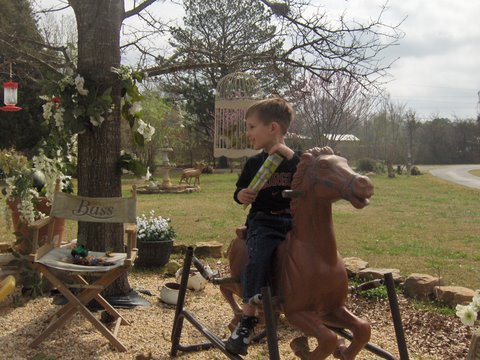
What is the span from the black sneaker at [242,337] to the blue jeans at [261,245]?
171mm

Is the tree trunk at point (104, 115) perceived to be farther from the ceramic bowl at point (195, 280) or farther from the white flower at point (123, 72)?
the ceramic bowl at point (195, 280)

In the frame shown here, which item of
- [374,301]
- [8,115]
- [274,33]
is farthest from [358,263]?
[8,115]

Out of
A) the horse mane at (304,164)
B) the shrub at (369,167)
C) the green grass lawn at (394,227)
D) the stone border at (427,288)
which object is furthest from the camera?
the shrub at (369,167)

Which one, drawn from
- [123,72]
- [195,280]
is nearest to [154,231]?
[195,280]

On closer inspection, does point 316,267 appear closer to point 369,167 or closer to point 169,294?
point 169,294

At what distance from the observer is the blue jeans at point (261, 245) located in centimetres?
304

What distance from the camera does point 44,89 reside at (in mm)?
4980

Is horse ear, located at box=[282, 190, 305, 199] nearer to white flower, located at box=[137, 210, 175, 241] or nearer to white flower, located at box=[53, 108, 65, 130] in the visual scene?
white flower, located at box=[53, 108, 65, 130]

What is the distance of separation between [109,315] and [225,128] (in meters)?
3.10

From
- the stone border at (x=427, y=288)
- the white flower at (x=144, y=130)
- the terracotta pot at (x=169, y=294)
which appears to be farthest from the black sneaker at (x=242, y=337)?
the white flower at (x=144, y=130)

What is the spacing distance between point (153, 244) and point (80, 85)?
2.67 meters

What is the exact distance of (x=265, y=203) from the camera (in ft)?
10.7

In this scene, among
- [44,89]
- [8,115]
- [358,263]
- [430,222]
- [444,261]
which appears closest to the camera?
[44,89]

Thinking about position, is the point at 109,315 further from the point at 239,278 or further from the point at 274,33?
the point at 274,33
